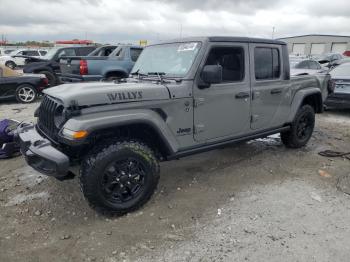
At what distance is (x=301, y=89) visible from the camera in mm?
5500

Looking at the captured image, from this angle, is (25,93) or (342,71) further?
(25,93)

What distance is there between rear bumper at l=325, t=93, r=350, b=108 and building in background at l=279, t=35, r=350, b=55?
3661 cm

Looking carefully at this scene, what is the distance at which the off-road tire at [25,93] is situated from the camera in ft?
33.3

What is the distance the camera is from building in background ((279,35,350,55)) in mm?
44250

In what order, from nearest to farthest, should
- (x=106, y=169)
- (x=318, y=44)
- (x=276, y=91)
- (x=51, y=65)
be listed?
1. (x=106, y=169)
2. (x=276, y=91)
3. (x=51, y=65)
4. (x=318, y=44)

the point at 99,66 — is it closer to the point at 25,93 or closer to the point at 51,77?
the point at 25,93

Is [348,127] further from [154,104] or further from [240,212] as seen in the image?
[154,104]

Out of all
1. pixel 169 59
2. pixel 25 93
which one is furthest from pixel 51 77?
pixel 169 59

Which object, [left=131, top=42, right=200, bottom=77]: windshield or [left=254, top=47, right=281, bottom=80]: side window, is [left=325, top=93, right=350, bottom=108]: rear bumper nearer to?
[left=254, top=47, right=281, bottom=80]: side window

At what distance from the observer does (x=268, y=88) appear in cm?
477

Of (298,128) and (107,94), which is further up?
(107,94)

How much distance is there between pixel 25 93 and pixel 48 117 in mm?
7487

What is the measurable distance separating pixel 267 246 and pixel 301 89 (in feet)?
10.9

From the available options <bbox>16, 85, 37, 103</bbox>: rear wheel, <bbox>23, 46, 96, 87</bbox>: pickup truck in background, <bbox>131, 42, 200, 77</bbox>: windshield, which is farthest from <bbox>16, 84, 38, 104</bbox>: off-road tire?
<bbox>131, 42, 200, 77</bbox>: windshield
